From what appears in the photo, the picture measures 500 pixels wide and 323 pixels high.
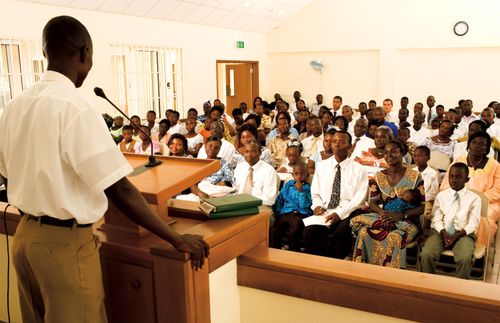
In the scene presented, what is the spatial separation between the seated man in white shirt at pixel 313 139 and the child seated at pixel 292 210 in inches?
82.7

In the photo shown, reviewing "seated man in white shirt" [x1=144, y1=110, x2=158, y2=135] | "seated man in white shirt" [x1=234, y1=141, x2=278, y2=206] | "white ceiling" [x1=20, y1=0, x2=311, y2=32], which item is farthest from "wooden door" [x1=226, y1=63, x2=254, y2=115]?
"seated man in white shirt" [x1=234, y1=141, x2=278, y2=206]

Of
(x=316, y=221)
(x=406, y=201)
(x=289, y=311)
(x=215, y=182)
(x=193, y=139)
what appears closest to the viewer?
(x=289, y=311)

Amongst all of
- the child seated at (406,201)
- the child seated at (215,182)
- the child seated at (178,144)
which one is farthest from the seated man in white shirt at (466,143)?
the child seated at (178,144)

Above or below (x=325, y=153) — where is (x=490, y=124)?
above

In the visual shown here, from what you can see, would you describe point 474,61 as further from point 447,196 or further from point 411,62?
point 447,196

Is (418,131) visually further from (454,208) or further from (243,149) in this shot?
(454,208)

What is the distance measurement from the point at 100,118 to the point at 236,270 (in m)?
0.68

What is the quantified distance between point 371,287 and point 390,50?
1014 centimetres

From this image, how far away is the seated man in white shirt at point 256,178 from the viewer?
4.22m

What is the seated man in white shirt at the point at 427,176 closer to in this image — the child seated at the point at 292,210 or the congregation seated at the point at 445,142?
the child seated at the point at 292,210

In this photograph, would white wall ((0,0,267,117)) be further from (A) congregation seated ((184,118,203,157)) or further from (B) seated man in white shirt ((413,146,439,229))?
(B) seated man in white shirt ((413,146,439,229))

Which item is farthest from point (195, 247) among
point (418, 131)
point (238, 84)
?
point (238, 84)

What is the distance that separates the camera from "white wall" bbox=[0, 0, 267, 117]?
6254 mm

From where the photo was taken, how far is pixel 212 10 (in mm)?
9195
